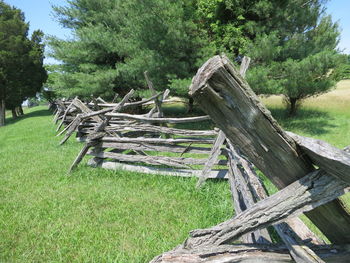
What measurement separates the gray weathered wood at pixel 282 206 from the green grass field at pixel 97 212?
47.9 inches

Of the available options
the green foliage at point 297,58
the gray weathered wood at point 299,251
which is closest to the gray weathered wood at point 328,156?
the gray weathered wood at point 299,251

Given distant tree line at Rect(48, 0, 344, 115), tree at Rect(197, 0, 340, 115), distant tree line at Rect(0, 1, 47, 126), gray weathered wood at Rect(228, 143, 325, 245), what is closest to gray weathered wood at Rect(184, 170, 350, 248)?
gray weathered wood at Rect(228, 143, 325, 245)

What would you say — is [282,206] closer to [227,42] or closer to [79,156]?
[79,156]

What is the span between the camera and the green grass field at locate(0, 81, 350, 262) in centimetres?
271

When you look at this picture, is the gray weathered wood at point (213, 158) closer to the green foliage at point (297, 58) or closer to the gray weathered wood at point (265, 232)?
the gray weathered wood at point (265, 232)

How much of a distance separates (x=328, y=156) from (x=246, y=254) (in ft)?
2.79

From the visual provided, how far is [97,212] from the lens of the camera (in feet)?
11.5

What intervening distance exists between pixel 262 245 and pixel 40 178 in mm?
4776

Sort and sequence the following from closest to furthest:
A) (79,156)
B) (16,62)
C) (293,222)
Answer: (293,222)
(79,156)
(16,62)

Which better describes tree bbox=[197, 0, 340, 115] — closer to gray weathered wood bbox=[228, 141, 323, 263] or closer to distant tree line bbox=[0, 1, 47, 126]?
gray weathered wood bbox=[228, 141, 323, 263]

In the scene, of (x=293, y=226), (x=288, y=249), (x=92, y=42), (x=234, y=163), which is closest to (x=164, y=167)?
(x=234, y=163)

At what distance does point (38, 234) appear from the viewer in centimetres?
305

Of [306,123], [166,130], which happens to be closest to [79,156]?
[166,130]

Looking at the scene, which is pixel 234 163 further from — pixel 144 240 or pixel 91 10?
pixel 91 10
